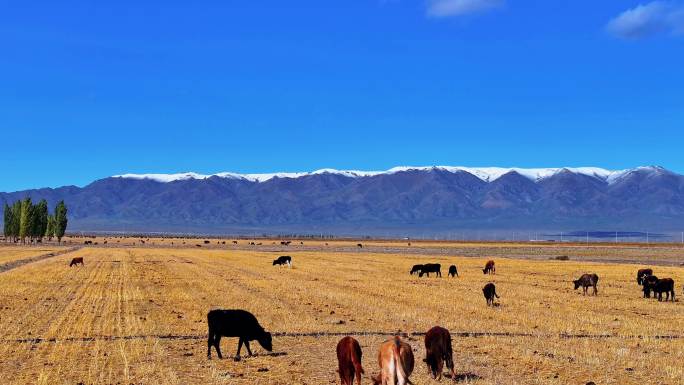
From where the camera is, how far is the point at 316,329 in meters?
24.1

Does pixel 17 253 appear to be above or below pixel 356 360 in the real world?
below

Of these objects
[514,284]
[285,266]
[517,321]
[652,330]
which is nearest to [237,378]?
[517,321]

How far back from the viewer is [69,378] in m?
16.2

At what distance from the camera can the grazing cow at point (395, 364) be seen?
42.5 feet

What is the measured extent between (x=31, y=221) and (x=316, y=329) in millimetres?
153220

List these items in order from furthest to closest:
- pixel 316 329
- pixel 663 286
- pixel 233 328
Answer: pixel 663 286
pixel 316 329
pixel 233 328

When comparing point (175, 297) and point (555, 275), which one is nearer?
point (175, 297)

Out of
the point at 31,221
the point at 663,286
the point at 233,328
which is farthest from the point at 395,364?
the point at 31,221

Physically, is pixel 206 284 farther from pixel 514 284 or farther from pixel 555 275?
pixel 555 275

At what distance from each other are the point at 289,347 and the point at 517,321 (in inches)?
390

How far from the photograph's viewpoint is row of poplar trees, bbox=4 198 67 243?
527ft

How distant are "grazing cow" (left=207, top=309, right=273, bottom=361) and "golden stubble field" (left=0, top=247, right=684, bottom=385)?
1.35 ft

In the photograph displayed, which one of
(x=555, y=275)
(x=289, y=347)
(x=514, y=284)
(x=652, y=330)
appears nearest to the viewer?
(x=289, y=347)

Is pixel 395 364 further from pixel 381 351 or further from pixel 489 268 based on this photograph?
pixel 489 268
